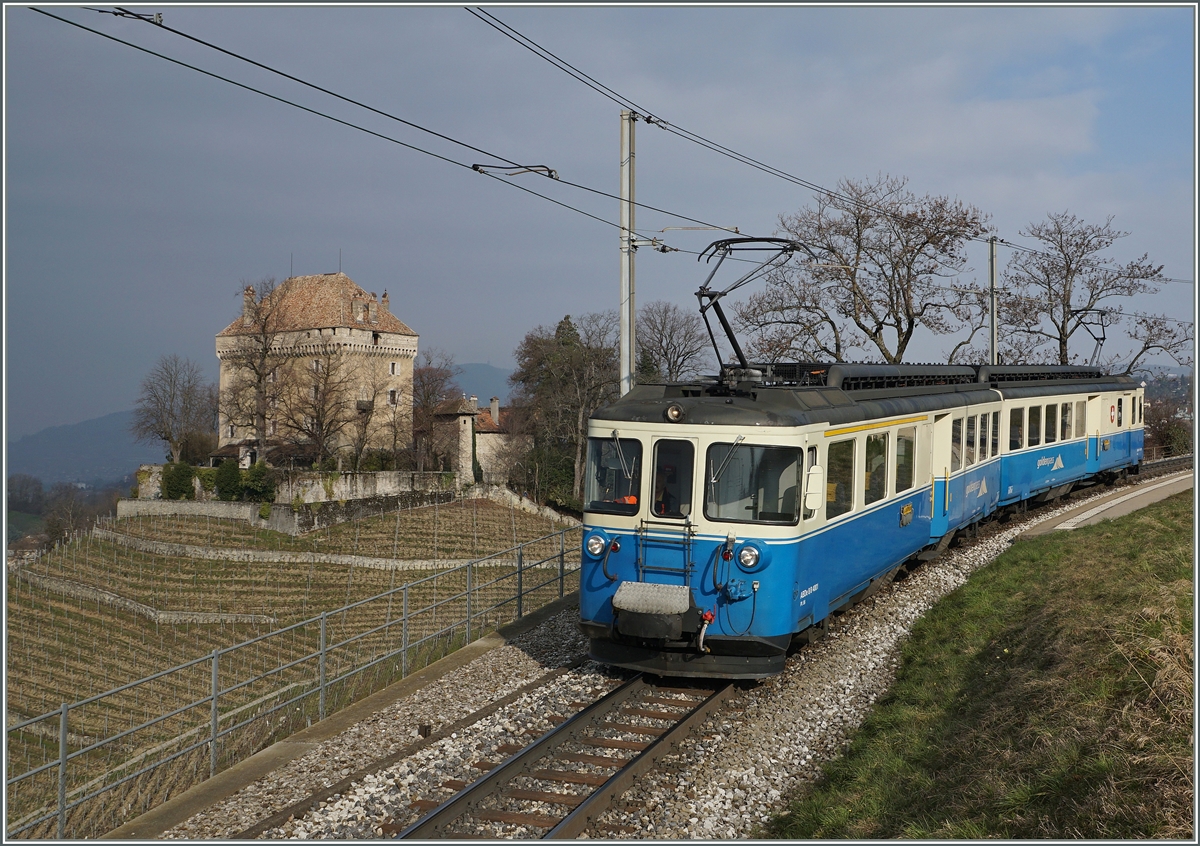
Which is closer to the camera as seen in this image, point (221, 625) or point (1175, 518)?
point (1175, 518)

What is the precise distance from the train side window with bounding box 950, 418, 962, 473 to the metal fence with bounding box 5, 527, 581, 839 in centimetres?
623

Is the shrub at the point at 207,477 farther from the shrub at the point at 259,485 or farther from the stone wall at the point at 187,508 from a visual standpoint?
the shrub at the point at 259,485

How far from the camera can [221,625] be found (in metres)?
40.4

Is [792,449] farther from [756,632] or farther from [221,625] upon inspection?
[221,625]

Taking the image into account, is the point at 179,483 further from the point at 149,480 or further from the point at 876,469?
the point at 876,469

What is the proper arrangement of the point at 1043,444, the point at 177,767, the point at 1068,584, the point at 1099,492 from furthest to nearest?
the point at 1099,492, the point at 1043,444, the point at 1068,584, the point at 177,767

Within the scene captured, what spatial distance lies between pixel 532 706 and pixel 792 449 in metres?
3.70

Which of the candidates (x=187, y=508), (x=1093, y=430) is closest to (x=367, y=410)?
(x=187, y=508)

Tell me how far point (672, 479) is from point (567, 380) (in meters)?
65.1

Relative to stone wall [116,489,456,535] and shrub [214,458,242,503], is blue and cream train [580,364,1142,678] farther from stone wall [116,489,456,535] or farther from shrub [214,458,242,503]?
shrub [214,458,242,503]

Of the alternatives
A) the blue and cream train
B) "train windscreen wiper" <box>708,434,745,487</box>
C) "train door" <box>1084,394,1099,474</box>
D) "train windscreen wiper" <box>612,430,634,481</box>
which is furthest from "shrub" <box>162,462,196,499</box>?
"train windscreen wiper" <box>708,434,745,487</box>

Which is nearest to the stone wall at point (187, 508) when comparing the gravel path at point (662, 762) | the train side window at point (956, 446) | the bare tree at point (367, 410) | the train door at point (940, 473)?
the bare tree at point (367, 410)

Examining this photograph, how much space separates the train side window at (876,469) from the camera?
12.1 metres

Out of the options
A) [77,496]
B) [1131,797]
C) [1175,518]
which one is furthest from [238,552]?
[1131,797]
